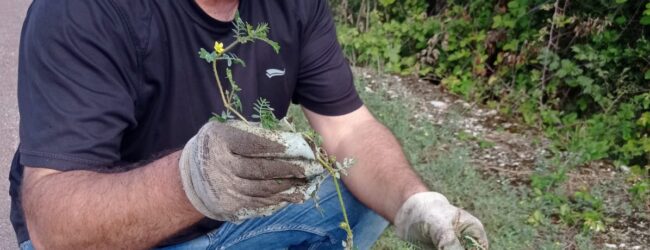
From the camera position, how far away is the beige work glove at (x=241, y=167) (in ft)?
5.19

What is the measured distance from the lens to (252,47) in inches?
88.8

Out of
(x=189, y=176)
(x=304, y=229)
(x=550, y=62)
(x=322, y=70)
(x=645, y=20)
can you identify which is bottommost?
(x=550, y=62)

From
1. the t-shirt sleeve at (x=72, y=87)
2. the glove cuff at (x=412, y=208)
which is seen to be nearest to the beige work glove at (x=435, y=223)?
the glove cuff at (x=412, y=208)

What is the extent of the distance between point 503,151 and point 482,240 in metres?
2.12

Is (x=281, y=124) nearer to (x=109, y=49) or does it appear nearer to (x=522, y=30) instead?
(x=109, y=49)

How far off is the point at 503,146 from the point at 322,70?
1.85 metres

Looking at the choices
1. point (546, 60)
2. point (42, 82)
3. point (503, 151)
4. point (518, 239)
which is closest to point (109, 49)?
point (42, 82)

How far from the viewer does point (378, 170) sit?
7.61ft

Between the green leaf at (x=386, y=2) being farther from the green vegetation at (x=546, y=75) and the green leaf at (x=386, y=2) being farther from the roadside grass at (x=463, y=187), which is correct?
the roadside grass at (x=463, y=187)

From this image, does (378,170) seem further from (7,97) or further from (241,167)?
(7,97)

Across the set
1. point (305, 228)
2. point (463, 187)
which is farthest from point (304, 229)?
point (463, 187)

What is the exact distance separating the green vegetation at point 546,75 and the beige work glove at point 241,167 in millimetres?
1620

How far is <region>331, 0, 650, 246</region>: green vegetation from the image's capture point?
3436 mm

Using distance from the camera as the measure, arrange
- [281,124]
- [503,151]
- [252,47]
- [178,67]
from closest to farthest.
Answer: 1. [281,124]
2. [178,67]
3. [252,47]
4. [503,151]
